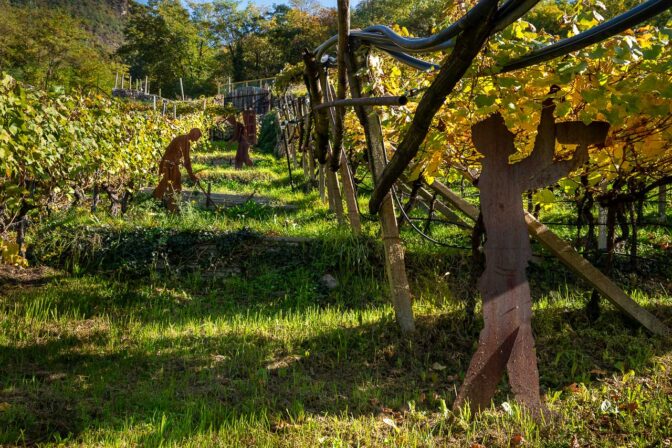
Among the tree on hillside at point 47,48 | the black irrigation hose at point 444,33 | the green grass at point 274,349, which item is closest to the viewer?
the black irrigation hose at point 444,33

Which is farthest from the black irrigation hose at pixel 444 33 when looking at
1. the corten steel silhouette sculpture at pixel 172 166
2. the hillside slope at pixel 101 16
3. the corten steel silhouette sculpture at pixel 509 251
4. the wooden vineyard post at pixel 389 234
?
the hillside slope at pixel 101 16

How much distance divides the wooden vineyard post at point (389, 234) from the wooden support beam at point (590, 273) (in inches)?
32.8

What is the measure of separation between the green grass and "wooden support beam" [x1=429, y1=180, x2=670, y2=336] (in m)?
0.12

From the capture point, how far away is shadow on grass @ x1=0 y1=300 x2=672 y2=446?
2.64 meters

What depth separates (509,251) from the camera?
2.71 metres

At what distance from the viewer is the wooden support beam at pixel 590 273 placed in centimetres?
342

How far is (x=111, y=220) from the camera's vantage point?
670cm

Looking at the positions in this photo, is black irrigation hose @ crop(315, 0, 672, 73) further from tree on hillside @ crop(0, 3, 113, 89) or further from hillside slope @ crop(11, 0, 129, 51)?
hillside slope @ crop(11, 0, 129, 51)

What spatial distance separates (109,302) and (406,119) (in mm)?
3175

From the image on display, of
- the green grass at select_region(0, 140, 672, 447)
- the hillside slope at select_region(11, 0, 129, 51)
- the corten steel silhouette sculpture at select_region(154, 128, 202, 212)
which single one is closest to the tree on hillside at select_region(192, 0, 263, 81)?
the hillside slope at select_region(11, 0, 129, 51)

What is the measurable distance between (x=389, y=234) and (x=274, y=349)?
1.08m

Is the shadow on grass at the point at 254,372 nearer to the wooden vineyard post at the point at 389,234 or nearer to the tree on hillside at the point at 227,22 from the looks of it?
the wooden vineyard post at the point at 389,234

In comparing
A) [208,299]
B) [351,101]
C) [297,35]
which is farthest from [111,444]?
[297,35]

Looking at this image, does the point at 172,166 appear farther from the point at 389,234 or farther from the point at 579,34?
the point at 579,34
